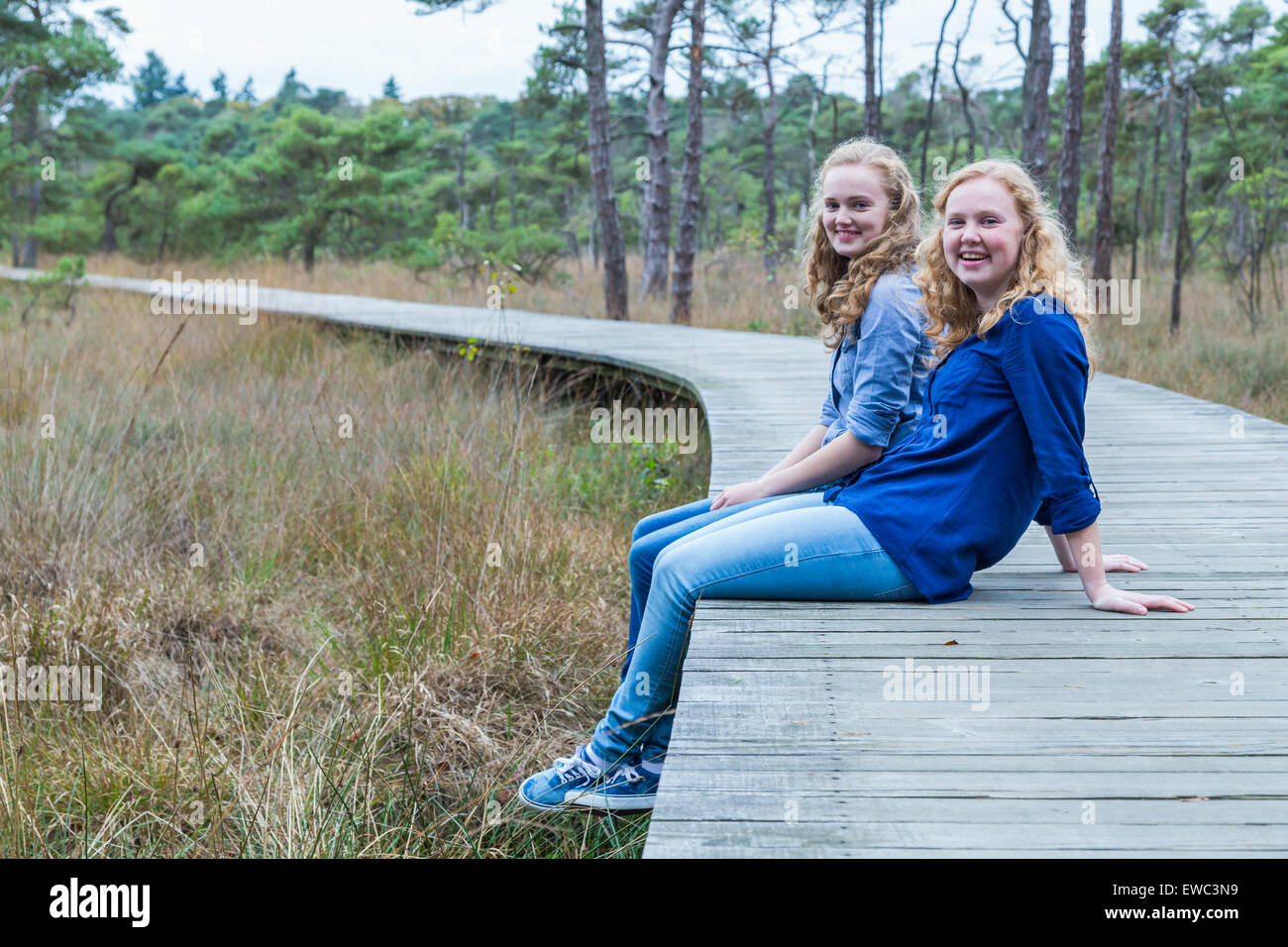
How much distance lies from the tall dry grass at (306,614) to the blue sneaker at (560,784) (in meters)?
0.08

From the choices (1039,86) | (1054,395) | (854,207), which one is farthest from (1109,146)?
(1054,395)

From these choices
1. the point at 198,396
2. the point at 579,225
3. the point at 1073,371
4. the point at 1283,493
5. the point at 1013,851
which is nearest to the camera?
the point at 1013,851

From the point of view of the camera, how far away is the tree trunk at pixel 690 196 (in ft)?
45.7

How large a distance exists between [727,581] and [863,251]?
99 cm

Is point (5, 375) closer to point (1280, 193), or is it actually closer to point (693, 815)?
point (693, 815)

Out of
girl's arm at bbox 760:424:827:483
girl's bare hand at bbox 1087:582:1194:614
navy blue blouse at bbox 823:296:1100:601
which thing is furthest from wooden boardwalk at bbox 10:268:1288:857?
girl's arm at bbox 760:424:827:483

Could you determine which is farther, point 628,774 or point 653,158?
point 653,158

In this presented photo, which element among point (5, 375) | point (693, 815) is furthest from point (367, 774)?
point (5, 375)

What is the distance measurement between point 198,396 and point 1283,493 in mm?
6172

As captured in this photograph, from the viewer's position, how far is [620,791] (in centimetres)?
255

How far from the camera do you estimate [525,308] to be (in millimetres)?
16125

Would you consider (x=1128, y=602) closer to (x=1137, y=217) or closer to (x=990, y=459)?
(x=990, y=459)

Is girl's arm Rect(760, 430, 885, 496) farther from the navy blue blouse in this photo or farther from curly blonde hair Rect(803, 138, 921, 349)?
curly blonde hair Rect(803, 138, 921, 349)

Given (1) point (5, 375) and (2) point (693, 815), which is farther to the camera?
(1) point (5, 375)
